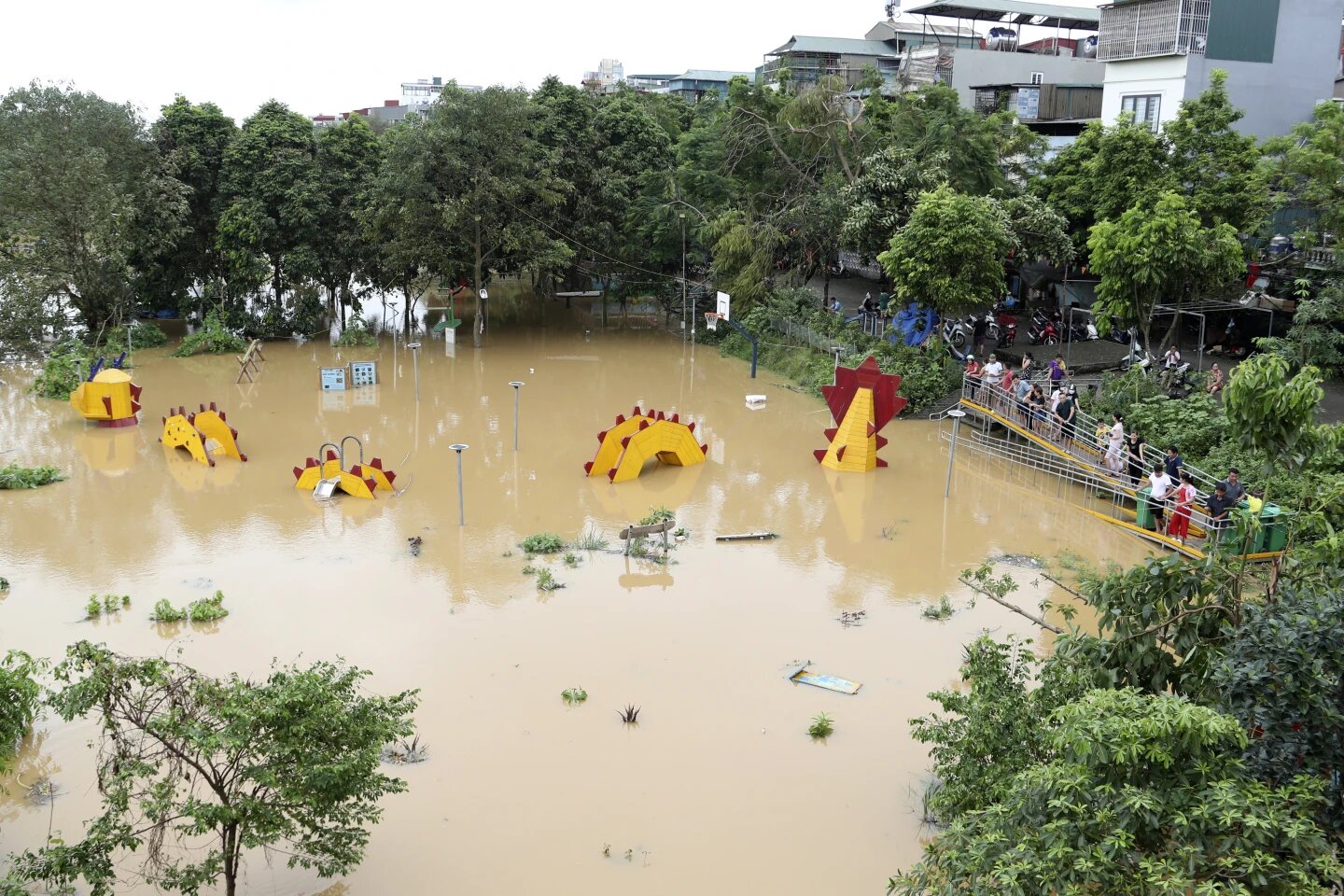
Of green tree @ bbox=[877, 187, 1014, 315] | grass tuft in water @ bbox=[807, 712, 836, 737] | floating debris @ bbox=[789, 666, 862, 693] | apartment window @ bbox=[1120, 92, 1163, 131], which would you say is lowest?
grass tuft in water @ bbox=[807, 712, 836, 737]

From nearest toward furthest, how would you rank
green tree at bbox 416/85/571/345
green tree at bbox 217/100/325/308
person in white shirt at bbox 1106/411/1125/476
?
person in white shirt at bbox 1106/411/1125/476 < green tree at bbox 416/85/571/345 < green tree at bbox 217/100/325/308

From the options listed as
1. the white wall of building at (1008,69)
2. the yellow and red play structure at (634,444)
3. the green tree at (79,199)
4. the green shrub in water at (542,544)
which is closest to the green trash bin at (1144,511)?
the yellow and red play structure at (634,444)

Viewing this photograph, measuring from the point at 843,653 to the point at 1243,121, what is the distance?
20.5 metres

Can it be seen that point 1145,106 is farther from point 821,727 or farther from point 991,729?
point 991,729

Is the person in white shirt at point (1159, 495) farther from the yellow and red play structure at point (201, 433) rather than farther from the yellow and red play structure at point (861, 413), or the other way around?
the yellow and red play structure at point (201, 433)

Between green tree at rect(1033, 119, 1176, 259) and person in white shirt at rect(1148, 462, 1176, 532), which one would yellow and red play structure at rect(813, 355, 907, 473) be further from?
green tree at rect(1033, 119, 1176, 259)

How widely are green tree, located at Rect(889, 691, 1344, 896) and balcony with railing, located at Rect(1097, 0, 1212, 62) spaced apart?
24030 mm

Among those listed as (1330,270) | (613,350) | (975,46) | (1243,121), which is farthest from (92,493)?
(975,46)

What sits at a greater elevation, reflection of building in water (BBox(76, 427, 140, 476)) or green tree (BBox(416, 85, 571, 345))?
green tree (BBox(416, 85, 571, 345))

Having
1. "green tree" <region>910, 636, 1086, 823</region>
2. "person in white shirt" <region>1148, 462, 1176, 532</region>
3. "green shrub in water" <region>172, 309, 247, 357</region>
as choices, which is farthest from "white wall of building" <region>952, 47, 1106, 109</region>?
"green tree" <region>910, 636, 1086, 823</region>

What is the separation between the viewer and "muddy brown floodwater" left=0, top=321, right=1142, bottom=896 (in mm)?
9461

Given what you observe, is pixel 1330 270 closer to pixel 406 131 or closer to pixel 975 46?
pixel 406 131

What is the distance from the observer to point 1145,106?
27.3 m

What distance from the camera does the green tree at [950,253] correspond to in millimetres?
22906
